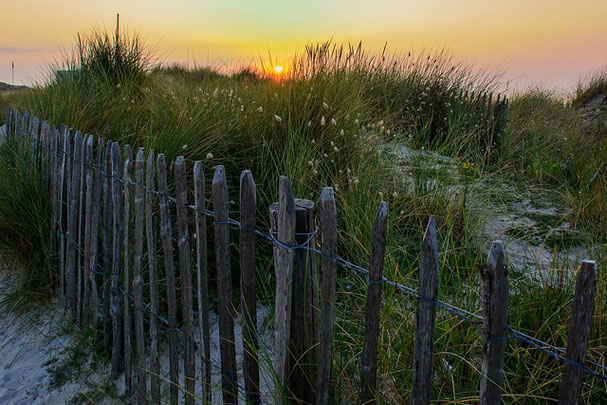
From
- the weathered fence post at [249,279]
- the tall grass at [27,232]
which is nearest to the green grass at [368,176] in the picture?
the tall grass at [27,232]

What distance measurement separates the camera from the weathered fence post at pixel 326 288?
1.73 meters

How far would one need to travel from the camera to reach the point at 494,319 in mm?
1389

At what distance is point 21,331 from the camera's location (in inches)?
158

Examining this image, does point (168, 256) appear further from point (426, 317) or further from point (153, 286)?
point (426, 317)

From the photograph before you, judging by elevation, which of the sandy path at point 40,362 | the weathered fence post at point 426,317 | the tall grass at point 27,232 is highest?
Result: the weathered fence post at point 426,317

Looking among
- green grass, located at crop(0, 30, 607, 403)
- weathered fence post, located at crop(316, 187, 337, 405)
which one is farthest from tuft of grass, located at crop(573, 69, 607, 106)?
weathered fence post, located at crop(316, 187, 337, 405)

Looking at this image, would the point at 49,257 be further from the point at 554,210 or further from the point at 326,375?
the point at 554,210

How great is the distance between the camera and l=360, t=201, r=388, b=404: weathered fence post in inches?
62.7

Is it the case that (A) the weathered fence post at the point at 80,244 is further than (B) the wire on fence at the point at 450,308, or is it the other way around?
(A) the weathered fence post at the point at 80,244

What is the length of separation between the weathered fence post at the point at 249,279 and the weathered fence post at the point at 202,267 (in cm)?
28

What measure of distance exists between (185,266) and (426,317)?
58.1 inches

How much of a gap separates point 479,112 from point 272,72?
12.1 ft

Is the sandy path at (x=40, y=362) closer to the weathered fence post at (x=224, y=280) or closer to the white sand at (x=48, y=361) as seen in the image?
the white sand at (x=48, y=361)

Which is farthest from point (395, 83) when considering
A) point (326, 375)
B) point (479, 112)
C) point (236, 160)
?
point (326, 375)
